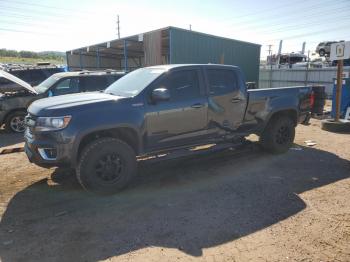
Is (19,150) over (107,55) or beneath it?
beneath

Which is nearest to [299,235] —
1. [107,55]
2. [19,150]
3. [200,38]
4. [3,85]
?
[19,150]

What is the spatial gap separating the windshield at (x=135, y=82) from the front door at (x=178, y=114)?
0.18m

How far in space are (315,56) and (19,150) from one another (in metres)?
31.9

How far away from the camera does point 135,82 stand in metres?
5.25

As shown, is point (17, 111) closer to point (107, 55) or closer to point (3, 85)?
point (3, 85)

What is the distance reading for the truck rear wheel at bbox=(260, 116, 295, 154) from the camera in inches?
259

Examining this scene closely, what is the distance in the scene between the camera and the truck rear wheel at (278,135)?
6582 mm

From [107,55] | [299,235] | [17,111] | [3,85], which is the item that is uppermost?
[107,55]

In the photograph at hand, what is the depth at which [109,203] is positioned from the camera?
4.38m

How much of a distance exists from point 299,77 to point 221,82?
49.6 feet

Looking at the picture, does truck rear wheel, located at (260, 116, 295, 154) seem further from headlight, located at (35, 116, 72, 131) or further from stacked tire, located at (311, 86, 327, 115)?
headlight, located at (35, 116, 72, 131)

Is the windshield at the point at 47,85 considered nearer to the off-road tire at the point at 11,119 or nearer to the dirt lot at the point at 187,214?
the off-road tire at the point at 11,119

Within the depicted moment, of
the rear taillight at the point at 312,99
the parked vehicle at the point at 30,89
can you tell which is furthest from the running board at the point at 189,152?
the parked vehicle at the point at 30,89

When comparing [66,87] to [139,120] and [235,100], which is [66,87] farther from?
[235,100]
